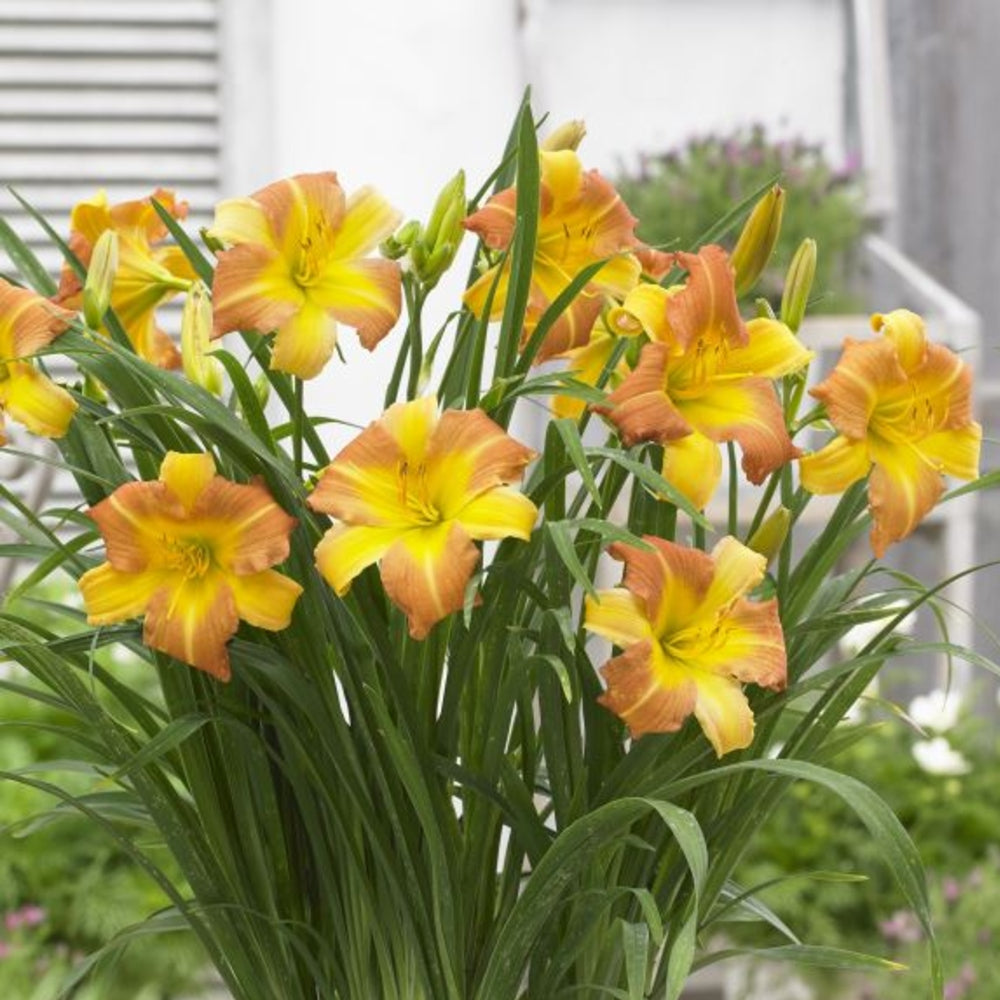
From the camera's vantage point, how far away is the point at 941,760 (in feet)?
7.27

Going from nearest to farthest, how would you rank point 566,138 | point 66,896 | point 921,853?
point 566,138 < point 66,896 < point 921,853

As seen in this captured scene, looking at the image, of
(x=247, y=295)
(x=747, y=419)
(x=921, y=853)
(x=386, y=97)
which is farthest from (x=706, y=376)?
(x=921, y=853)

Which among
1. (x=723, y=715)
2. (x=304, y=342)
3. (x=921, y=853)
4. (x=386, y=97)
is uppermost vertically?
(x=386, y=97)

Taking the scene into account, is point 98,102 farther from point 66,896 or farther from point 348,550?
point 348,550

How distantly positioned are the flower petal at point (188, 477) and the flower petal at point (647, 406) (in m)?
0.11

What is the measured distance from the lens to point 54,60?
2.23m

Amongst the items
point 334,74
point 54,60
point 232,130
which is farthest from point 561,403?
point 54,60

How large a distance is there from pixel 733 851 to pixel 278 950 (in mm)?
144

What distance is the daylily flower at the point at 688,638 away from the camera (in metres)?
0.53

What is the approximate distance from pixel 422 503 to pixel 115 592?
89 mm

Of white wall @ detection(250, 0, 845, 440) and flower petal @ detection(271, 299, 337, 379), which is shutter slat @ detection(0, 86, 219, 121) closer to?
white wall @ detection(250, 0, 845, 440)

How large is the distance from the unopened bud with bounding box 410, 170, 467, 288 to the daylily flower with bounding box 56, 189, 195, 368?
8 centimetres

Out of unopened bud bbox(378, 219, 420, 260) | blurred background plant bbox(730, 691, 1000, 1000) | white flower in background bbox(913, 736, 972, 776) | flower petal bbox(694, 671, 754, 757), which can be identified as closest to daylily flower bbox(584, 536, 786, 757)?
flower petal bbox(694, 671, 754, 757)

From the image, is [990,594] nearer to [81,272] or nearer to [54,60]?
[54,60]
